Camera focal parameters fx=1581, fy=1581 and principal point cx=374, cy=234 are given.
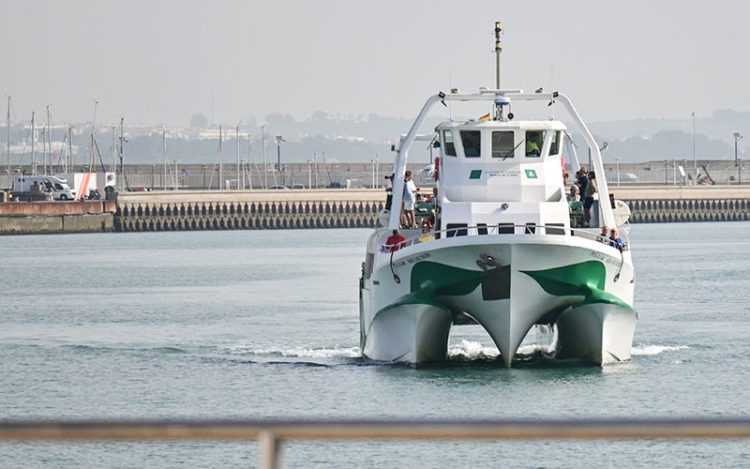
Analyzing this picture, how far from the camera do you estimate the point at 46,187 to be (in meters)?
148

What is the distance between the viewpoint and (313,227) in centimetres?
14838

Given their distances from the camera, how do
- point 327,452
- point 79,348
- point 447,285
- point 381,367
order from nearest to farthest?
point 327,452
point 447,285
point 381,367
point 79,348

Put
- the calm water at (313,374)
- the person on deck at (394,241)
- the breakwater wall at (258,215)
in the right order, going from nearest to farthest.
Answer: the calm water at (313,374) < the person on deck at (394,241) < the breakwater wall at (258,215)

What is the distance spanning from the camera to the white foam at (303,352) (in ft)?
122

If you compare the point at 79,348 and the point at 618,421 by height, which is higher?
the point at 618,421

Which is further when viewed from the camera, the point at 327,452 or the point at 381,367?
the point at 381,367

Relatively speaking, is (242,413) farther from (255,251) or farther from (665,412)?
(255,251)

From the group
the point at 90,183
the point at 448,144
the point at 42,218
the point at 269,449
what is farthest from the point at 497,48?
the point at 90,183

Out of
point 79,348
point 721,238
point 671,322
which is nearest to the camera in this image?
point 79,348

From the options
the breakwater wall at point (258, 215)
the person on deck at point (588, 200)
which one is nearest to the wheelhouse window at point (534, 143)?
the person on deck at point (588, 200)

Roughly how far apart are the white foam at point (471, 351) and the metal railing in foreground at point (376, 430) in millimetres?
29305

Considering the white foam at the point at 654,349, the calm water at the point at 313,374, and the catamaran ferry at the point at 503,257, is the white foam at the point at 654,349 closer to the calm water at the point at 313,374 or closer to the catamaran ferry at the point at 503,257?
the calm water at the point at 313,374

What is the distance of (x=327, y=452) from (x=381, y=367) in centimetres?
961

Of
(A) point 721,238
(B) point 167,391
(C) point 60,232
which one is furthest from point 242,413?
(C) point 60,232
